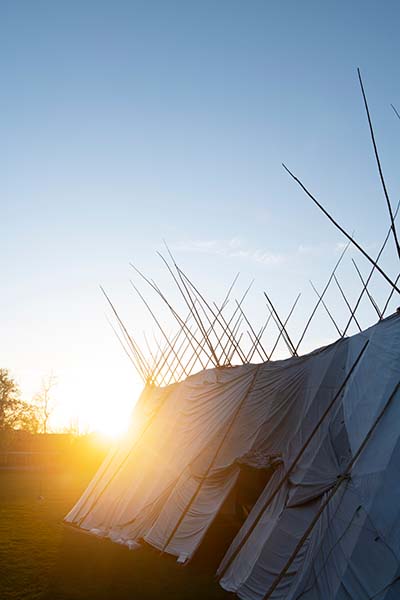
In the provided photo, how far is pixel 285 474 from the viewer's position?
7.43 m

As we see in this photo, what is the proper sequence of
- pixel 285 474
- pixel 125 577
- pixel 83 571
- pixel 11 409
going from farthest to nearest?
pixel 11 409 → pixel 83 571 → pixel 125 577 → pixel 285 474

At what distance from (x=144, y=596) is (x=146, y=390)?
9.24 metres

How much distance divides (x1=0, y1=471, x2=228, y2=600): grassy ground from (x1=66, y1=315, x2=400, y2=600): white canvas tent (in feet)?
1.27

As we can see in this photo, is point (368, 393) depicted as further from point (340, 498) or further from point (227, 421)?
point (227, 421)

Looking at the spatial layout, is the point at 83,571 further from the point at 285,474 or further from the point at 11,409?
the point at 11,409

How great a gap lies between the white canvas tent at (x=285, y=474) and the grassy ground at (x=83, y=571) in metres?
0.39

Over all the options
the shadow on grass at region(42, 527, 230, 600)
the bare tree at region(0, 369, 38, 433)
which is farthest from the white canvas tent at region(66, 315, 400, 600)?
the bare tree at region(0, 369, 38, 433)

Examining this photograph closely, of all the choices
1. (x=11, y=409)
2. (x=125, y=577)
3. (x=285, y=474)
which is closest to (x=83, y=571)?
(x=125, y=577)

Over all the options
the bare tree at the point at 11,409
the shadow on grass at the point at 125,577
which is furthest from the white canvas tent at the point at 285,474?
the bare tree at the point at 11,409

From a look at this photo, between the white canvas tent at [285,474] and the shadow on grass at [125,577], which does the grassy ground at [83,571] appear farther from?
the white canvas tent at [285,474]

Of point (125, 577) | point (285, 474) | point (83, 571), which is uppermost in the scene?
point (285, 474)

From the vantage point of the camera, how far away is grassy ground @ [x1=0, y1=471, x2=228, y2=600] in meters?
7.13

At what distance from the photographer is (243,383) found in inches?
426

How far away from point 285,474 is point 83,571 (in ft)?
12.1
